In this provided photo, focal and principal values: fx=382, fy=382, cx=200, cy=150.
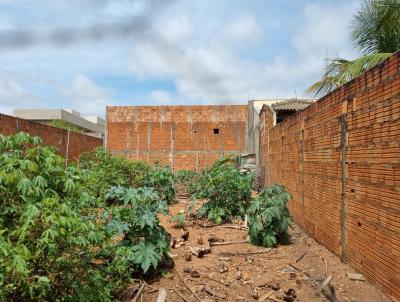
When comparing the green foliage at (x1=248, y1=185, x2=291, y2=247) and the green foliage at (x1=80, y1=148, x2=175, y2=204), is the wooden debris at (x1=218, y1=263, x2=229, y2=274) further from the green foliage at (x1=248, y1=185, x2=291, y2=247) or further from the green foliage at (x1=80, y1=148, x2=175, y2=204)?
the green foliage at (x1=80, y1=148, x2=175, y2=204)

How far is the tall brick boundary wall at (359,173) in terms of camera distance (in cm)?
382

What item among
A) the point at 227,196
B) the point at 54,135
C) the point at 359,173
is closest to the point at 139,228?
the point at 359,173

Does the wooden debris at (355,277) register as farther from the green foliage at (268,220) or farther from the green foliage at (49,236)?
the green foliage at (49,236)

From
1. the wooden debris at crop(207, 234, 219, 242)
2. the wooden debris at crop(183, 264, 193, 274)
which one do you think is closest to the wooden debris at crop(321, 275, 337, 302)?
the wooden debris at crop(183, 264, 193, 274)

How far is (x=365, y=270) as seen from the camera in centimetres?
446

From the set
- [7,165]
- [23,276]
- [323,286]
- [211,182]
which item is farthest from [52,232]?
[211,182]

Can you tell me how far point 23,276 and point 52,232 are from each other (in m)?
0.35

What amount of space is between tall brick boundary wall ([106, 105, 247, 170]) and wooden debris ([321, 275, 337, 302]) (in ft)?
47.1

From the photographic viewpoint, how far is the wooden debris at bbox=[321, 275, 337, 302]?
4.33 m

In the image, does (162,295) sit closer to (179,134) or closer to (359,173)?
(359,173)

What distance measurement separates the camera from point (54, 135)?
38.9 feet

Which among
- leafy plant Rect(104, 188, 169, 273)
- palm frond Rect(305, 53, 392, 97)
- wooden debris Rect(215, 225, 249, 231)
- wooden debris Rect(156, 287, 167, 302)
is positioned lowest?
wooden debris Rect(156, 287, 167, 302)

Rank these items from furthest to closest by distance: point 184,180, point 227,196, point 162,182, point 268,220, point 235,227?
point 184,180 → point 162,182 → point 227,196 → point 235,227 → point 268,220

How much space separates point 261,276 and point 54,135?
8.83 m
